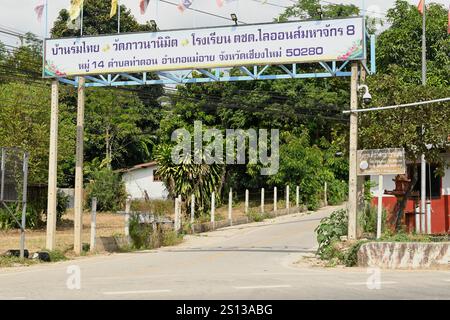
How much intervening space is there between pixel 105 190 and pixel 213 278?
32075 millimetres

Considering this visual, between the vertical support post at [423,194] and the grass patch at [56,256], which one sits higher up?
the vertical support post at [423,194]

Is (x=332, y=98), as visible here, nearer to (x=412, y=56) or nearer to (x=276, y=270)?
(x=412, y=56)

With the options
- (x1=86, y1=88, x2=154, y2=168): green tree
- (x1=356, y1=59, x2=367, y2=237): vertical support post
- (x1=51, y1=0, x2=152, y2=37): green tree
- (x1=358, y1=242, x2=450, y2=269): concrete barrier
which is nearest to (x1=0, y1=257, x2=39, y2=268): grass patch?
(x1=358, y1=242, x2=450, y2=269): concrete barrier

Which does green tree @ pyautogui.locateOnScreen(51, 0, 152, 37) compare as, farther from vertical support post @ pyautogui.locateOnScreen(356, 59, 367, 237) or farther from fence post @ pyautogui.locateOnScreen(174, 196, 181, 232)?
vertical support post @ pyautogui.locateOnScreen(356, 59, 367, 237)

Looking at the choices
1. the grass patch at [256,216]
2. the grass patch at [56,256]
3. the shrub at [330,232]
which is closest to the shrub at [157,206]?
the grass patch at [256,216]

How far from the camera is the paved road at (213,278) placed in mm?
12266

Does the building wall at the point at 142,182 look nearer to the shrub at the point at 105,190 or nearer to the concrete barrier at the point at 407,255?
the shrub at the point at 105,190

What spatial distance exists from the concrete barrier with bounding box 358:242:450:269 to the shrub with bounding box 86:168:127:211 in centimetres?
3025

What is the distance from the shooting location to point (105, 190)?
152ft

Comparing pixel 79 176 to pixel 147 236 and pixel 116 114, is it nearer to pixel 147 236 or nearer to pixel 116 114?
pixel 147 236

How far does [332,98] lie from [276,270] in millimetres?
31588

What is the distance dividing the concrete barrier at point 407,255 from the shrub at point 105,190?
30249 millimetres

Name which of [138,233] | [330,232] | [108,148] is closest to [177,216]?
[138,233]

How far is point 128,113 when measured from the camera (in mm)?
56125
